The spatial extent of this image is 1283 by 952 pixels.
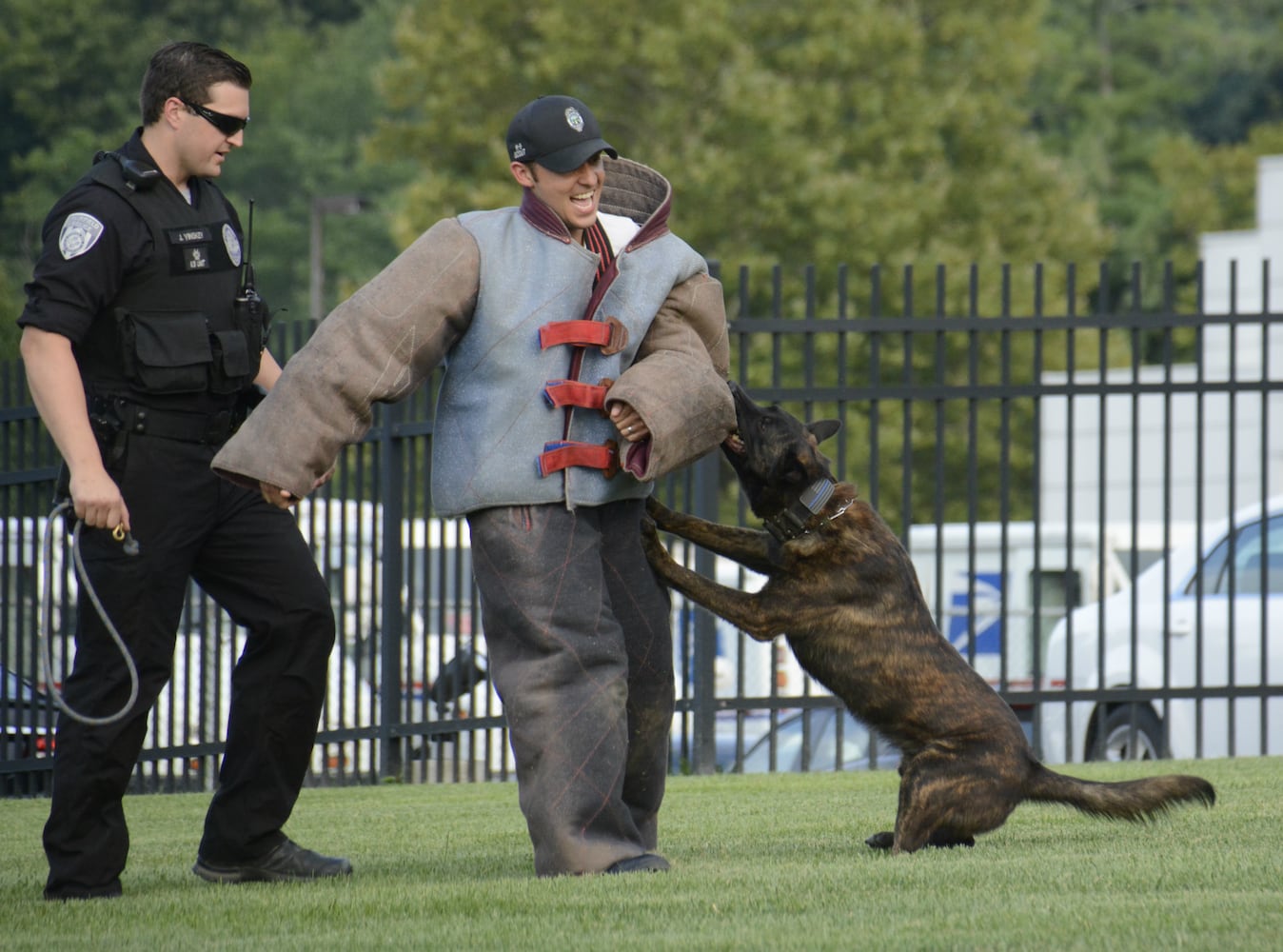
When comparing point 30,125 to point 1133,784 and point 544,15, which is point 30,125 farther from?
point 1133,784

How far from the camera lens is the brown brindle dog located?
4609mm

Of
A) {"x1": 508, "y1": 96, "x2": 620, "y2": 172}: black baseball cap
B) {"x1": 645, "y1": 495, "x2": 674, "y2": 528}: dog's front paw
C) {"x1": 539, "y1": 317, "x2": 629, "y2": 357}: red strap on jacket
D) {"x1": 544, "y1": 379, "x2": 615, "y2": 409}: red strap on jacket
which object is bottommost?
{"x1": 645, "y1": 495, "x2": 674, "y2": 528}: dog's front paw

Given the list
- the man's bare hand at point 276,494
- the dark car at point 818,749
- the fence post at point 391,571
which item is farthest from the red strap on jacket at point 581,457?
the dark car at point 818,749

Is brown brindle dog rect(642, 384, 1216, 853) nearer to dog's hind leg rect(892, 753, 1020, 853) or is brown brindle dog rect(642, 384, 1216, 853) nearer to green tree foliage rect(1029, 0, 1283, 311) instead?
dog's hind leg rect(892, 753, 1020, 853)

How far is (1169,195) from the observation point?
37469mm

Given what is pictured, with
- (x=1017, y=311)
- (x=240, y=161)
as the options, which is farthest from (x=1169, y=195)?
(x=240, y=161)

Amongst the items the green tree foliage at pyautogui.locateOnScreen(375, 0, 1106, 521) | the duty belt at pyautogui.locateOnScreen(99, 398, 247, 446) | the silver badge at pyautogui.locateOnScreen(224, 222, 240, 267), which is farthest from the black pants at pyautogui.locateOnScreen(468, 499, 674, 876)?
the green tree foliage at pyautogui.locateOnScreen(375, 0, 1106, 521)

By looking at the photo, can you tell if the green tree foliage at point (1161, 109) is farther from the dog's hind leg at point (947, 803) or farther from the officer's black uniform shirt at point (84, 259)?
the officer's black uniform shirt at point (84, 259)

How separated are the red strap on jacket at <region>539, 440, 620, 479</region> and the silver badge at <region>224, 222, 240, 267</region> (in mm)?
938

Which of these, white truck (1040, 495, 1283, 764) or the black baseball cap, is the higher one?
the black baseball cap

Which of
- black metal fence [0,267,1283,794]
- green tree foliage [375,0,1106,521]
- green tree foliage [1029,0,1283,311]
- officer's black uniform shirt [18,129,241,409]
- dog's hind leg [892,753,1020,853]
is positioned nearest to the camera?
officer's black uniform shirt [18,129,241,409]

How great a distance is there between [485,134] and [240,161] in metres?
17.3

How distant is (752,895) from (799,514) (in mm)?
1295

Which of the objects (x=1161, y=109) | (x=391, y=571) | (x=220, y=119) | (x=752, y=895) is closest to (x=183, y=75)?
(x=220, y=119)
